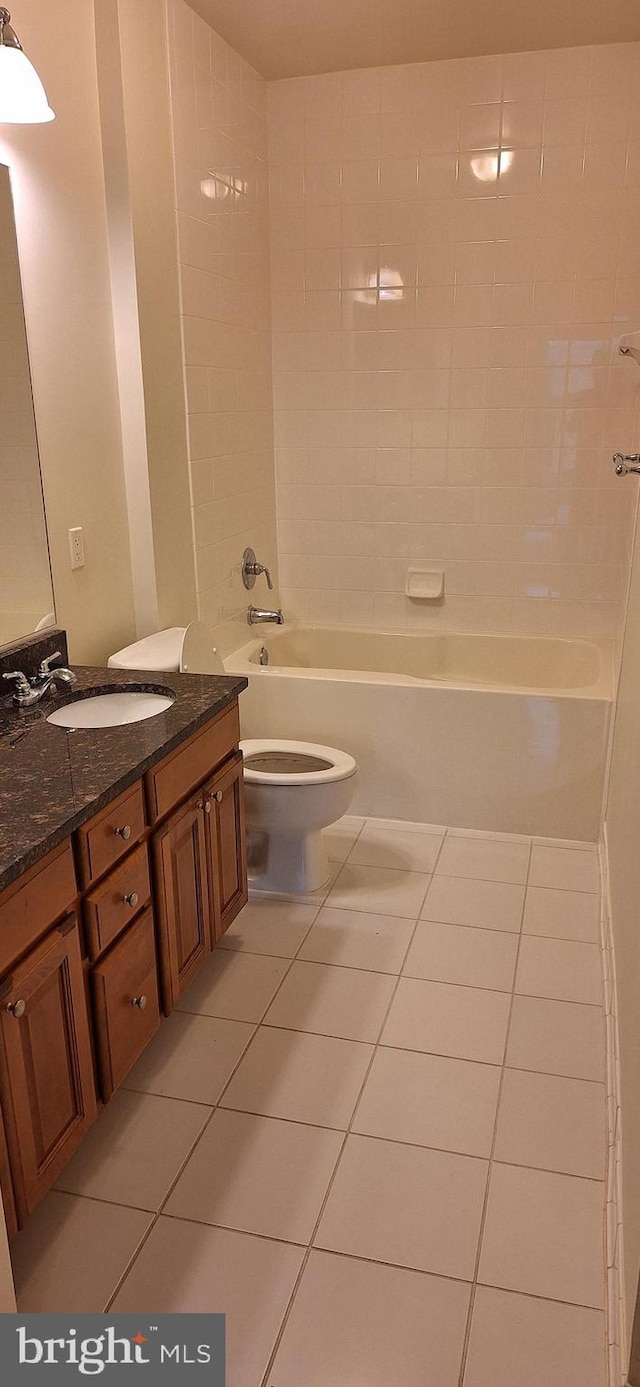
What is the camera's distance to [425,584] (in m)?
3.72

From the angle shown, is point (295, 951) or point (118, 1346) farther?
point (295, 951)

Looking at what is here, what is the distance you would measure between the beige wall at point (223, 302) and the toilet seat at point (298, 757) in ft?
1.87

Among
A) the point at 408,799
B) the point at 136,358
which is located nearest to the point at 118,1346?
the point at 408,799

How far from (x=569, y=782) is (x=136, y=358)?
189cm

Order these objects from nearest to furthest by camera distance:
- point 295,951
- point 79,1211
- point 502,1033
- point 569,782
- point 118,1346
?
point 118,1346, point 79,1211, point 502,1033, point 295,951, point 569,782

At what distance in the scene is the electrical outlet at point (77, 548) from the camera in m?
2.47

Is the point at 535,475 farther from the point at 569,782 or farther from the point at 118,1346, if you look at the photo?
the point at 118,1346

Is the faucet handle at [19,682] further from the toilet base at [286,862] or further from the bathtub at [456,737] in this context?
the bathtub at [456,737]

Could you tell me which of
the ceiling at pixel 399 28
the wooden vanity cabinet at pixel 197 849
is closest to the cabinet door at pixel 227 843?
the wooden vanity cabinet at pixel 197 849

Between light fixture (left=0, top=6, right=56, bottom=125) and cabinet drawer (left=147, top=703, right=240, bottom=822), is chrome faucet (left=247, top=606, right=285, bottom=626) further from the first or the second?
light fixture (left=0, top=6, right=56, bottom=125)

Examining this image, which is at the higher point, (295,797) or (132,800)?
(132,800)

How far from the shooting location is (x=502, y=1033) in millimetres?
2141

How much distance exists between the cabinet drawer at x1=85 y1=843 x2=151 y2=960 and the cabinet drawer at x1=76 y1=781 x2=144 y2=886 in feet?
0.09

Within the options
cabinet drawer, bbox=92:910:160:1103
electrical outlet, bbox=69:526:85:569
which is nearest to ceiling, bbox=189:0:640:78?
electrical outlet, bbox=69:526:85:569
